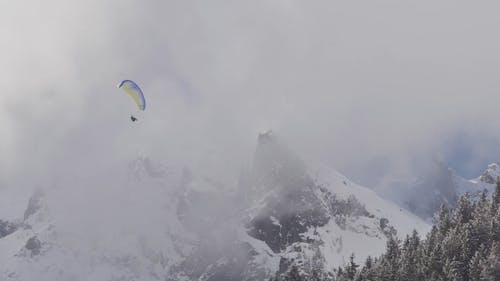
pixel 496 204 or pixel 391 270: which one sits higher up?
pixel 496 204

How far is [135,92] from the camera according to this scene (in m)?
128

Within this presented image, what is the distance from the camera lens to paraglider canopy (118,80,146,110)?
418 feet

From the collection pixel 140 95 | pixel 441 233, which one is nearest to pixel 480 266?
pixel 441 233

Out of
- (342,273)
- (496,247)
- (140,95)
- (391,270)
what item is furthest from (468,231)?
(140,95)

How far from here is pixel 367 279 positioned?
12694 centimetres

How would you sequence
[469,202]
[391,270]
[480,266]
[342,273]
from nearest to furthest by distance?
[480,266] < [391,270] < [342,273] < [469,202]

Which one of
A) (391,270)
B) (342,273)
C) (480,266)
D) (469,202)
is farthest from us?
(469,202)

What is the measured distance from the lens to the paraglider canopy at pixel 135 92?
12731 centimetres

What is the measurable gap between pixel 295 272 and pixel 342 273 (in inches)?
595

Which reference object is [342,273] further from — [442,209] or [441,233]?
[442,209]

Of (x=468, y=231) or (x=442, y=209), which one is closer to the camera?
(x=468, y=231)

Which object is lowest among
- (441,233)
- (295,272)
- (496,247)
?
(295,272)

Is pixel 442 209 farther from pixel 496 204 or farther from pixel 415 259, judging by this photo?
pixel 415 259

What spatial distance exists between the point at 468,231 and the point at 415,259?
10.8 metres
